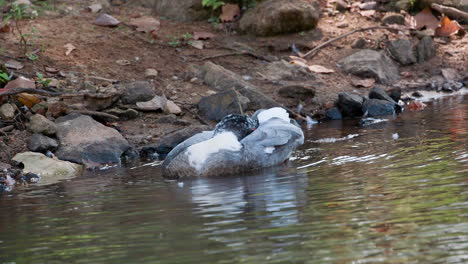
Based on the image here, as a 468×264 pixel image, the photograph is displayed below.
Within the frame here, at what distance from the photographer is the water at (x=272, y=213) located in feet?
14.3

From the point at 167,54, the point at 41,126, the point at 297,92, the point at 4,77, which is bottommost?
the point at 297,92

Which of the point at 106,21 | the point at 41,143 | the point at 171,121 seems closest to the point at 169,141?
the point at 171,121

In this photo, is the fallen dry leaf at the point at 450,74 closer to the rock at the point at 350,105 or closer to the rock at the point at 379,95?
the rock at the point at 379,95

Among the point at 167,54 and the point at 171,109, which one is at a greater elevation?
the point at 167,54

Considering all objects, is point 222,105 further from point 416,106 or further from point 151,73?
point 416,106

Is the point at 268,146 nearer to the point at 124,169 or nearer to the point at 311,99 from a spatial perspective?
the point at 124,169

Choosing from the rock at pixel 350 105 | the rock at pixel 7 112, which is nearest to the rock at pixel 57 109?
the rock at pixel 7 112

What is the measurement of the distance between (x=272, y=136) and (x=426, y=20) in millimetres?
8415

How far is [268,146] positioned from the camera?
7.95 m

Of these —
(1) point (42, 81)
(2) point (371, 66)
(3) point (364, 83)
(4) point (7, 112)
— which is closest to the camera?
(4) point (7, 112)

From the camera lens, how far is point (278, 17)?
47.3ft

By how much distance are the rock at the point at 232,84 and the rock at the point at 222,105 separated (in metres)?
0.38

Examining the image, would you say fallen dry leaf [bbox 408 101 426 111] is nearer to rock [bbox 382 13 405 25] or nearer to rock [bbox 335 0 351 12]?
rock [bbox 382 13 405 25]

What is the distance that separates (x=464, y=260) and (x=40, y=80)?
8054mm
